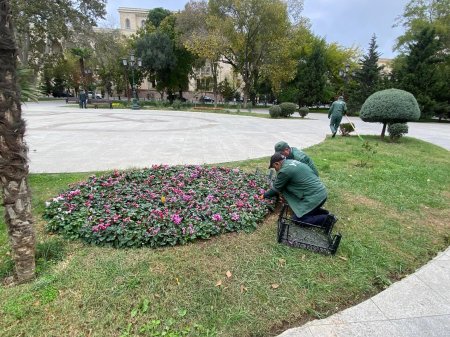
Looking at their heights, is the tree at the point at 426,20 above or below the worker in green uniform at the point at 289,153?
above

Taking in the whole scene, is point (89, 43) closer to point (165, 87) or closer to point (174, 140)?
point (165, 87)

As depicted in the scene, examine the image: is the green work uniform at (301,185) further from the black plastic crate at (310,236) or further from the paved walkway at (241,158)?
the paved walkway at (241,158)

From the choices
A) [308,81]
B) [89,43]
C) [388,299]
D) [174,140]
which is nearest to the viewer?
[388,299]

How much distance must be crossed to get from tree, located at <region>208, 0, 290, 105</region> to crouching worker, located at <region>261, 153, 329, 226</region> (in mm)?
24312

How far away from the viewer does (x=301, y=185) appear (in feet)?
11.3

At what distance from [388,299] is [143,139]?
29.2 feet

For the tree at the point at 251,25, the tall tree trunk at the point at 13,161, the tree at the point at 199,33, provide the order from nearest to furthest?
the tall tree trunk at the point at 13,161 → the tree at the point at 251,25 → the tree at the point at 199,33

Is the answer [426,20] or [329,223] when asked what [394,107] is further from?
[426,20]

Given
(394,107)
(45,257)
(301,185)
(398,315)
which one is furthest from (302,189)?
(394,107)

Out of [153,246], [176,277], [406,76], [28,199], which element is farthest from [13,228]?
[406,76]

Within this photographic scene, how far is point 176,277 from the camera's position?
2570 millimetres

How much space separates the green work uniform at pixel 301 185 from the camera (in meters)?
3.39

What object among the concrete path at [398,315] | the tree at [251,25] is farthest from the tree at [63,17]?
the concrete path at [398,315]

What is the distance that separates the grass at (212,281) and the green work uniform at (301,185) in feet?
1.51
